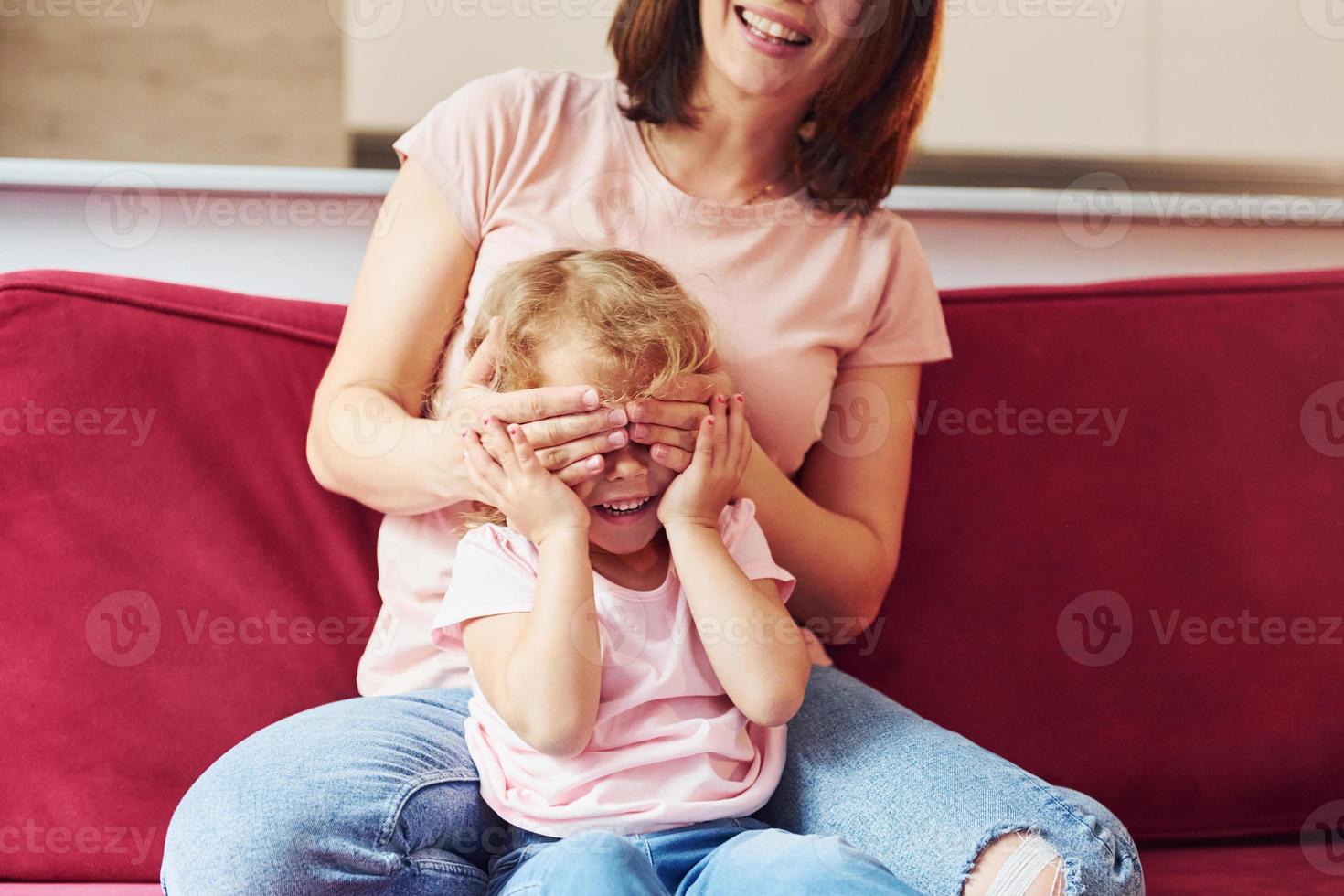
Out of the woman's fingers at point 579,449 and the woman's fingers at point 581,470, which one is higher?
the woman's fingers at point 579,449

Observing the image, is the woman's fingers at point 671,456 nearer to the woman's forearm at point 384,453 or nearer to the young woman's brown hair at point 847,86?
the woman's forearm at point 384,453

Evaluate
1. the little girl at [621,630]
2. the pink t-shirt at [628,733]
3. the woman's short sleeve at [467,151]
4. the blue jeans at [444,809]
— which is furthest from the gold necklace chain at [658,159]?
the blue jeans at [444,809]

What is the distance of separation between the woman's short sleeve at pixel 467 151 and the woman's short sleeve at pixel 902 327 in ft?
1.42

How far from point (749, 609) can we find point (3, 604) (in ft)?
2.37

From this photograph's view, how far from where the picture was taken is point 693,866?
0.87 meters

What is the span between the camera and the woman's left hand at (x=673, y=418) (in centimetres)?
91

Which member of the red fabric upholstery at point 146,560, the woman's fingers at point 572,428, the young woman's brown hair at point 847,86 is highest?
the young woman's brown hair at point 847,86

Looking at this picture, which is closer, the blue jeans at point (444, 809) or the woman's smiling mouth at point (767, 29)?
the blue jeans at point (444, 809)

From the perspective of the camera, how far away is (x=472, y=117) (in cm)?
114

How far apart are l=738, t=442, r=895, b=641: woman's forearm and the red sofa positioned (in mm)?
109

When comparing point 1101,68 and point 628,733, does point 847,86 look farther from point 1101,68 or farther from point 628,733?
point 628,733

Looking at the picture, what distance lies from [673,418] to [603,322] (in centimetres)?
10

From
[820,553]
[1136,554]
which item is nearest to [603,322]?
[820,553]

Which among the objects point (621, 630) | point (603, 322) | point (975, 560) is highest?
point (603, 322)
